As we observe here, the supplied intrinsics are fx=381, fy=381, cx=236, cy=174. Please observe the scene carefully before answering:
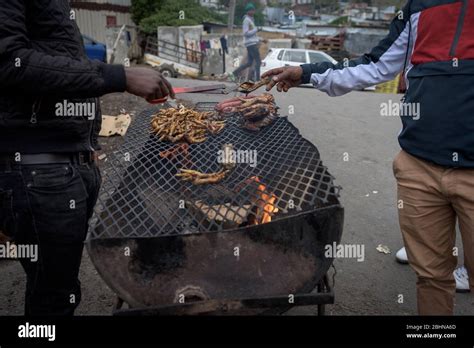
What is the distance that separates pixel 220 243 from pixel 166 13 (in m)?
24.9

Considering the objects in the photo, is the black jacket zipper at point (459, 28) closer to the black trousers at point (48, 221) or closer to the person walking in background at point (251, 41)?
the black trousers at point (48, 221)

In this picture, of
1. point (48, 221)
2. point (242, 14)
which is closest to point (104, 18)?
point (242, 14)

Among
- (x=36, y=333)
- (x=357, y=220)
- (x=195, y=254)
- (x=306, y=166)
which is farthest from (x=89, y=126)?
(x=357, y=220)

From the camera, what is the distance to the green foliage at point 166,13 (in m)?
23.8

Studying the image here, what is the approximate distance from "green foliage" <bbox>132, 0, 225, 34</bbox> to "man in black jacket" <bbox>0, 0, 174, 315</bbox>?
22805 millimetres

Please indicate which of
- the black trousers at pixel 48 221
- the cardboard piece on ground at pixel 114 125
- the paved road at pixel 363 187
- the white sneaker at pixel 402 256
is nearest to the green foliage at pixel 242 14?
the paved road at pixel 363 187

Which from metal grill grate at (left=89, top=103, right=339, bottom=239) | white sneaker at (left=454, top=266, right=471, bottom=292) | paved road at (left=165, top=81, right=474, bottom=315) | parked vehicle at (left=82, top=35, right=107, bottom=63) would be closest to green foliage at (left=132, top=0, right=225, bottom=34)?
parked vehicle at (left=82, top=35, right=107, bottom=63)

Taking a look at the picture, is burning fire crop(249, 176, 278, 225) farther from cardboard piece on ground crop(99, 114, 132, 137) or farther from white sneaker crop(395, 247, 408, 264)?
cardboard piece on ground crop(99, 114, 132, 137)

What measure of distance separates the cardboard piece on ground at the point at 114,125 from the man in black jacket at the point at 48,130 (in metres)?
5.14

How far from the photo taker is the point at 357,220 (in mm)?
5098

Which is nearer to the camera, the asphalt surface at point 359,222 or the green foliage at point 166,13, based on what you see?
the asphalt surface at point 359,222

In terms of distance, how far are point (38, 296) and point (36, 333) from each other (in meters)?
0.29

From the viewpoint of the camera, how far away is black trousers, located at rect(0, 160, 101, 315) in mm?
2111

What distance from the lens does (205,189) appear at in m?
2.78
